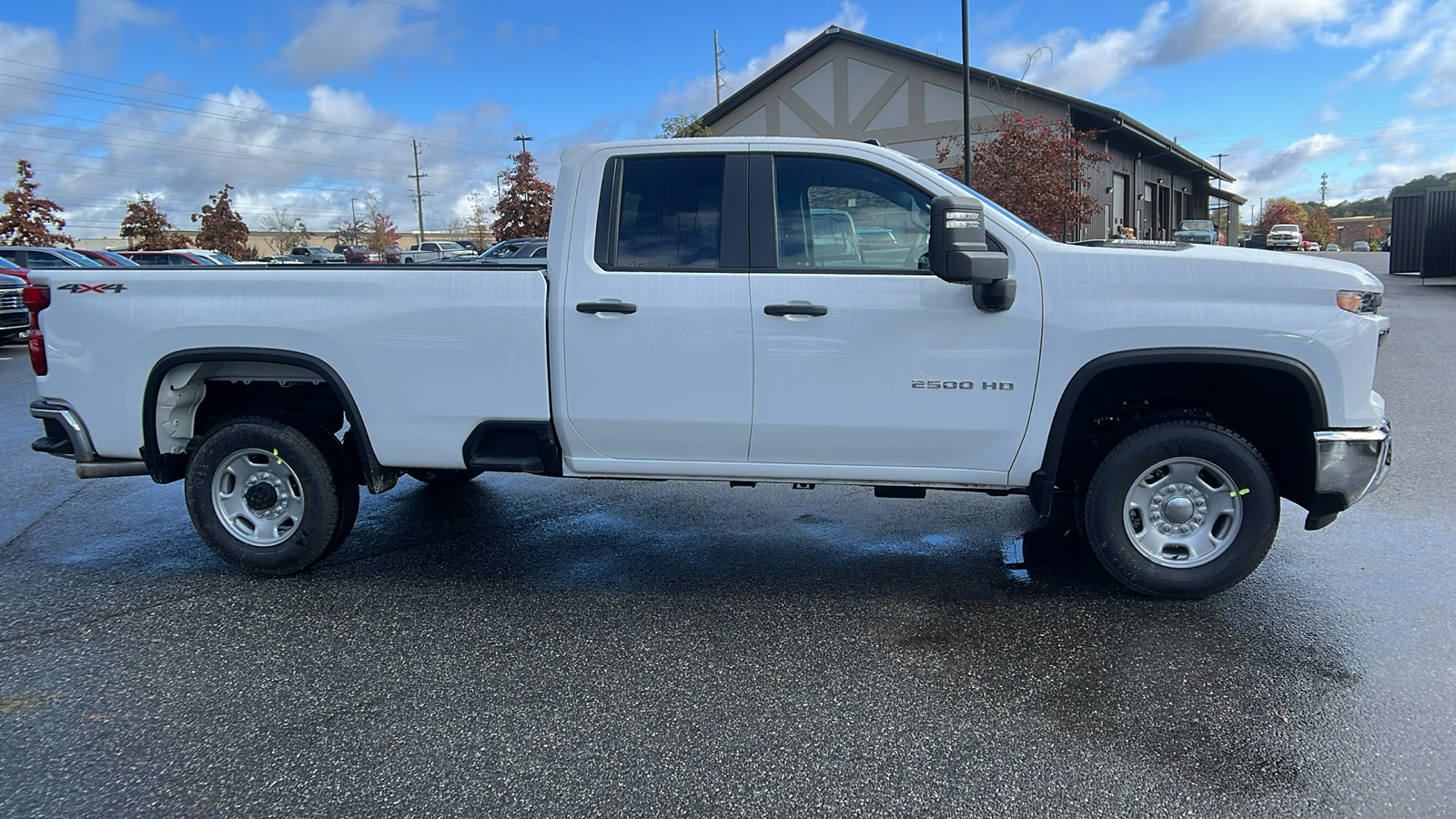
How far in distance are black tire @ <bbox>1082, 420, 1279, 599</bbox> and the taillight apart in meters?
5.09

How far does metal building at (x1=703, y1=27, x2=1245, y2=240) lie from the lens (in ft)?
94.8

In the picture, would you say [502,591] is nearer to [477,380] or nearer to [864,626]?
[477,380]

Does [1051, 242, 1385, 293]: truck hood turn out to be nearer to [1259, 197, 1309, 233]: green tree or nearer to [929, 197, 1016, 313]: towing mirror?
[929, 197, 1016, 313]: towing mirror

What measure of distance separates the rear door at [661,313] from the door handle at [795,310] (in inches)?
4.6

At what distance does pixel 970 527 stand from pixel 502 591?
2.73 m

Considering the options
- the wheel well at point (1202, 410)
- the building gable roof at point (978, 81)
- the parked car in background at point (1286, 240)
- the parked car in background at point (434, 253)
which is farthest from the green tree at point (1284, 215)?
the wheel well at point (1202, 410)

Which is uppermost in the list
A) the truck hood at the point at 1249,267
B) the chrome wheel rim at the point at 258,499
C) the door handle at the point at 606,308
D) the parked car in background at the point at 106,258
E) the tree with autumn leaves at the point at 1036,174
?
the tree with autumn leaves at the point at 1036,174

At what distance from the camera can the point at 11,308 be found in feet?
52.7

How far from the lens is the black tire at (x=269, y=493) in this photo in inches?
181

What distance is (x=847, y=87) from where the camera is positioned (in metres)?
32.9

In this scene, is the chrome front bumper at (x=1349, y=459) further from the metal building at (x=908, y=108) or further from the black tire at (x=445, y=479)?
the metal building at (x=908, y=108)

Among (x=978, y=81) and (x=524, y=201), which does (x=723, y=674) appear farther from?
(x=524, y=201)

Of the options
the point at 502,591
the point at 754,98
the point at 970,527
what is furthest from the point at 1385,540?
the point at 754,98

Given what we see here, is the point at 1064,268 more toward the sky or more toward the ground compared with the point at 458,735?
more toward the sky
